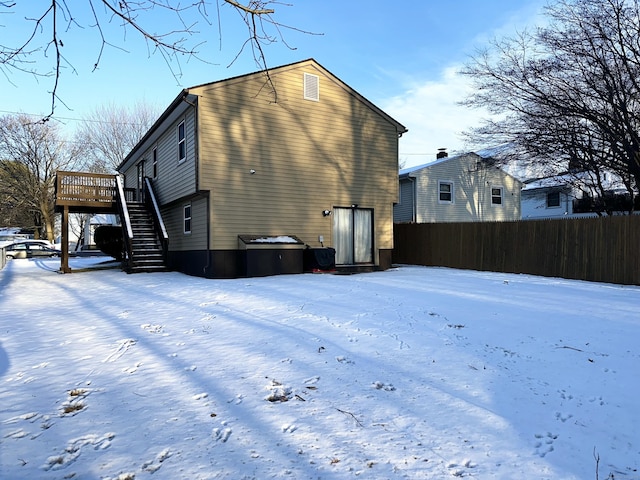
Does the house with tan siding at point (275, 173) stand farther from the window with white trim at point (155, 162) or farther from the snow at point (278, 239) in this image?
the window with white trim at point (155, 162)

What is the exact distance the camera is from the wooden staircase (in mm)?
13633

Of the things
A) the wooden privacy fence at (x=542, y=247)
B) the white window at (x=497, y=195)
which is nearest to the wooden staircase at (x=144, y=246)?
the wooden privacy fence at (x=542, y=247)

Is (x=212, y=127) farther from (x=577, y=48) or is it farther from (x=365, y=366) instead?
(x=577, y=48)

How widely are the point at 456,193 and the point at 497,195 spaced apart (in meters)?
3.10

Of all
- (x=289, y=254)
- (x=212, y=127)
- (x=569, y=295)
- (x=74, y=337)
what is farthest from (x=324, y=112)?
(x=74, y=337)

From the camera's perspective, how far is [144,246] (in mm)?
14281

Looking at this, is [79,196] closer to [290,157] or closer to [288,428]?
[290,157]

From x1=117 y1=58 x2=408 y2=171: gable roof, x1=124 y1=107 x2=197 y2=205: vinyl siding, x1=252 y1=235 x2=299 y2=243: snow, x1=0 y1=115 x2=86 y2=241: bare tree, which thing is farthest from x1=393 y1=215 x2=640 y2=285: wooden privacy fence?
x1=0 y1=115 x2=86 y2=241: bare tree

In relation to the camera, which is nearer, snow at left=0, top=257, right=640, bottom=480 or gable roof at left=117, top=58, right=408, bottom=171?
snow at left=0, top=257, right=640, bottom=480

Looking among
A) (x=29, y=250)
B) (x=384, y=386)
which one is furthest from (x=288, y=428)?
(x=29, y=250)

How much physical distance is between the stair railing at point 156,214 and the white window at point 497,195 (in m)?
18.2

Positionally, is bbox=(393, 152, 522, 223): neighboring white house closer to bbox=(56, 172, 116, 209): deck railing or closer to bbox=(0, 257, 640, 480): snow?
bbox=(56, 172, 116, 209): deck railing

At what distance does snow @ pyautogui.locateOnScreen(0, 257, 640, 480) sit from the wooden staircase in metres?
7.07

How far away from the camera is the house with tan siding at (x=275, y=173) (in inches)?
473
